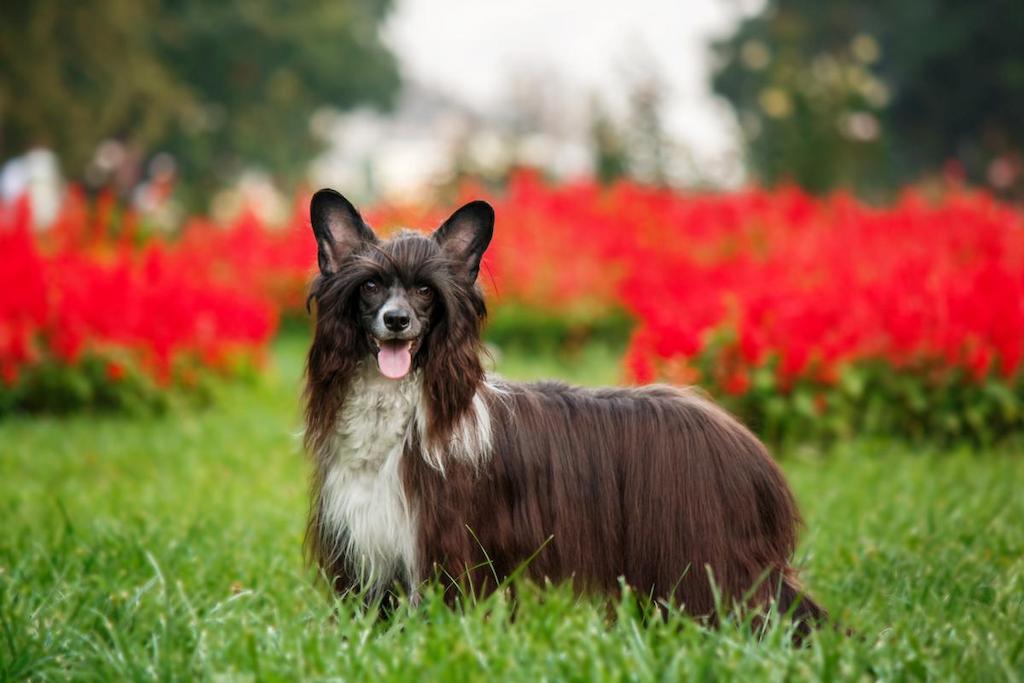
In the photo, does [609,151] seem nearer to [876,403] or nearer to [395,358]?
[876,403]

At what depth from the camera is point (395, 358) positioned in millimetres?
3305

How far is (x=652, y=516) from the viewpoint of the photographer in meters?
3.51

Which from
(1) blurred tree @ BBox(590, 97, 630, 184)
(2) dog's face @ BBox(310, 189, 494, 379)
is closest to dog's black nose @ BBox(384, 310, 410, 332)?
(2) dog's face @ BBox(310, 189, 494, 379)

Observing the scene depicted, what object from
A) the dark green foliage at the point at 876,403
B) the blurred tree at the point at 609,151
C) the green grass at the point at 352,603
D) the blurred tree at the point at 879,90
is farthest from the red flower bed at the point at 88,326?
the blurred tree at the point at 879,90

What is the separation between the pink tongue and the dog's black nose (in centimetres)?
8

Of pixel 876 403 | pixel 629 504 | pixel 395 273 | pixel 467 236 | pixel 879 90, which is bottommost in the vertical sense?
pixel 876 403

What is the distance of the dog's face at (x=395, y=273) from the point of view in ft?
10.8

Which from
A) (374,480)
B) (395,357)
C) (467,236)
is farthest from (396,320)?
(374,480)

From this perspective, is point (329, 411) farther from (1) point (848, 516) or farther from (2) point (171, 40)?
(2) point (171, 40)

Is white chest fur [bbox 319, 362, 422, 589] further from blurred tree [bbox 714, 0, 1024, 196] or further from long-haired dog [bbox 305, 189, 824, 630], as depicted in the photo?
blurred tree [bbox 714, 0, 1024, 196]

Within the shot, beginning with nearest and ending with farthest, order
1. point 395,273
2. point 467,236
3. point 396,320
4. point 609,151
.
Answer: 1. point 396,320
2. point 395,273
3. point 467,236
4. point 609,151

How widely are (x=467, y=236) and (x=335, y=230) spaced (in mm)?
432

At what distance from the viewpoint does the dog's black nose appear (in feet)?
10.6

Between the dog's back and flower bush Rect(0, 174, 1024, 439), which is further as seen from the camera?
flower bush Rect(0, 174, 1024, 439)
